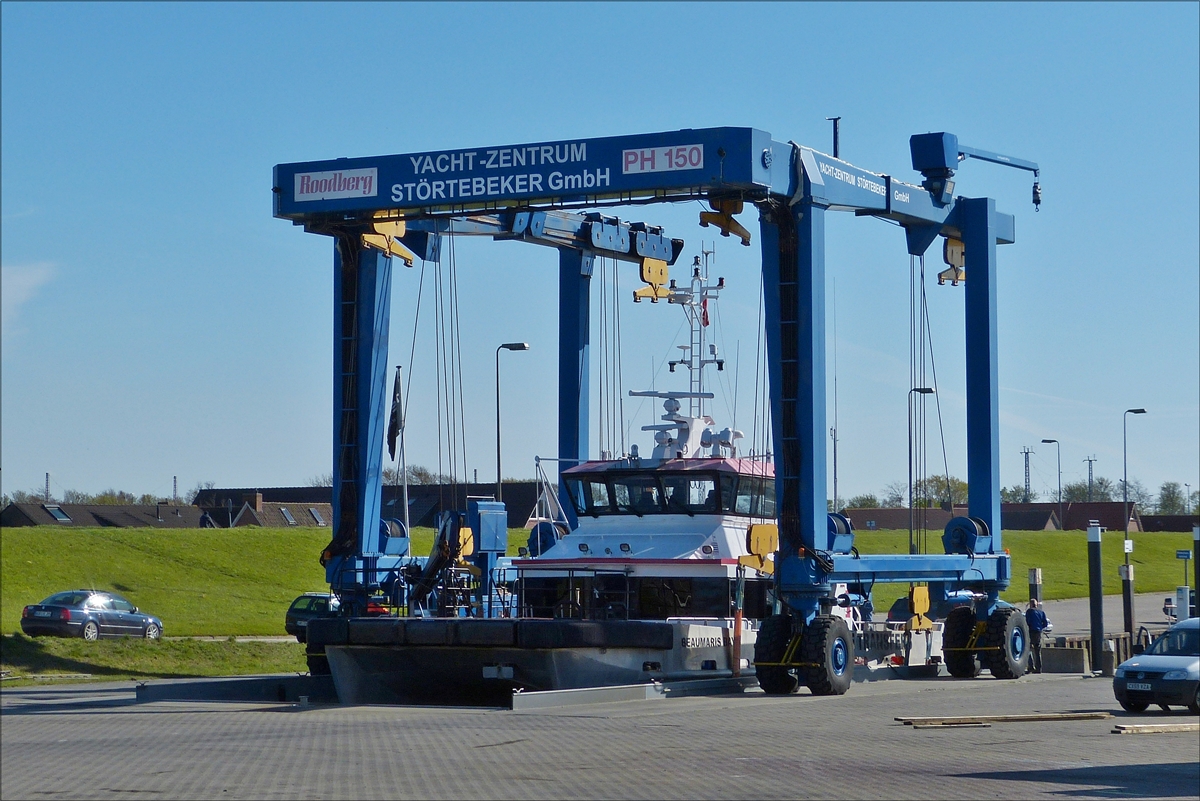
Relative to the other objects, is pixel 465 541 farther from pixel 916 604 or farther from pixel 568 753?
pixel 568 753

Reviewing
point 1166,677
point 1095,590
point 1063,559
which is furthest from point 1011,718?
point 1063,559

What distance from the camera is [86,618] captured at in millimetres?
34438

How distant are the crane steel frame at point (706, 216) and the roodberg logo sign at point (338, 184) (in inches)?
0.9

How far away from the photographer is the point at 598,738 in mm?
16281

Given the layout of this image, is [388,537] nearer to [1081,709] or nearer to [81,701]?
[81,701]

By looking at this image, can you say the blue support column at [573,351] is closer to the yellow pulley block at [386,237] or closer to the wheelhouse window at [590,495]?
the wheelhouse window at [590,495]

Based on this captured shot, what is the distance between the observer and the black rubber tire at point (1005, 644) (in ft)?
92.2

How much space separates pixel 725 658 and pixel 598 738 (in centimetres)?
831

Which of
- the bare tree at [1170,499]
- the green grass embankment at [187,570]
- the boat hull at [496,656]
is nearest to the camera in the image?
the boat hull at [496,656]

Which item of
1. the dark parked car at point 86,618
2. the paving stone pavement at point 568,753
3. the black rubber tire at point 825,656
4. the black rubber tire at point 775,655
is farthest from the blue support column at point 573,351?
the dark parked car at point 86,618

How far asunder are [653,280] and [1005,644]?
390 inches

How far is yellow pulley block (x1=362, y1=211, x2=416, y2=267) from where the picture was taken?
25.5 meters

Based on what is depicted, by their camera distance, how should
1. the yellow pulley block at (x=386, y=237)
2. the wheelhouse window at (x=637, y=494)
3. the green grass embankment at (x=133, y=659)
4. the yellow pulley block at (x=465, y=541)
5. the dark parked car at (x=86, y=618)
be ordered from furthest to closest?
the dark parked car at (x=86, y=618), the green grass embankment at (x=133, y=659), the wheelhouse window at (x=637, y=494), the yellow pulley block at (x=386, y=237), the yellow pulley block at (x=465, y=541)

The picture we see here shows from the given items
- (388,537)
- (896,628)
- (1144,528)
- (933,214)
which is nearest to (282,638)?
(388,537)
